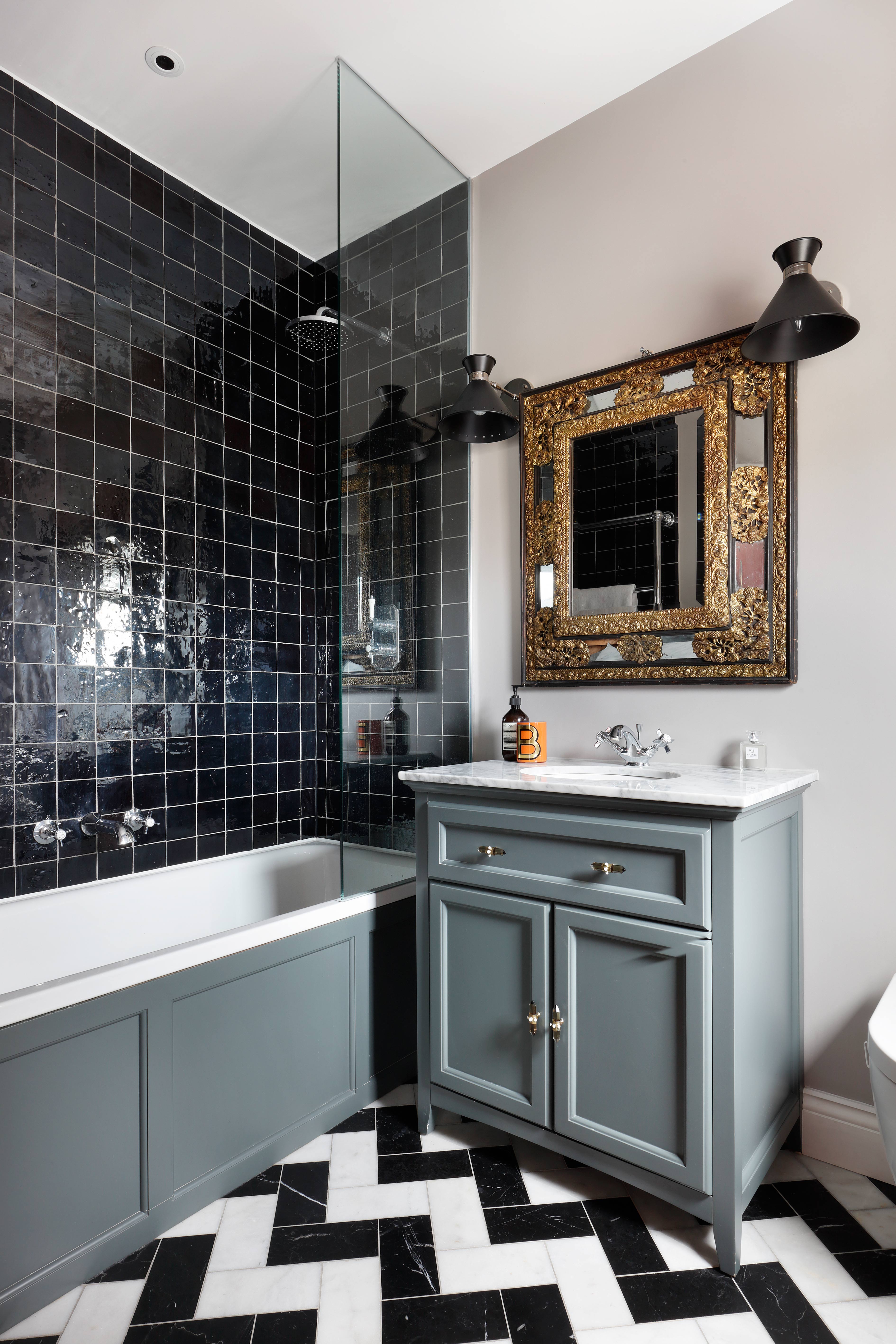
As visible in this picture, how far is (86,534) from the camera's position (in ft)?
7.56

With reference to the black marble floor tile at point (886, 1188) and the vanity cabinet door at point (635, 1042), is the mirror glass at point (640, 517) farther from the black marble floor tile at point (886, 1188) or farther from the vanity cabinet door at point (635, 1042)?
the black marble floor tile at point (886, 1188)

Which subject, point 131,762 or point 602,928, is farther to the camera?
point 131,762

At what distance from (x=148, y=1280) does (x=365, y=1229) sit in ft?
1.36

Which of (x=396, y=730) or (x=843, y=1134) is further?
(x=396, y=730)

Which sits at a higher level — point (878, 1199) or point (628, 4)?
point (628, 4)

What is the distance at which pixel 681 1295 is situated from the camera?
53.0 inches

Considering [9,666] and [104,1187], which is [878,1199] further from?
[9,666]

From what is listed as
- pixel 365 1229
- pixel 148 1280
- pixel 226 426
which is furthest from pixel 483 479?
pixel 148 1280

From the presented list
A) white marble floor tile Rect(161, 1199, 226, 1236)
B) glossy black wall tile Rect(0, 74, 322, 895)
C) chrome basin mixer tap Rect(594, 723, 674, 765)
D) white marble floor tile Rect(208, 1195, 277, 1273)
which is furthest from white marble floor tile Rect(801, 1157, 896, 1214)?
glossy black wall tile Rect(0, 74, 322, 895)

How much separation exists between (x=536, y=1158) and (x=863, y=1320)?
0.70 m

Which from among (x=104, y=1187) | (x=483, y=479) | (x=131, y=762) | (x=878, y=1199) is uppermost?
(x=483, y=479)

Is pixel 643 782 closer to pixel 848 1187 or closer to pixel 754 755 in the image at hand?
pixel 754 755

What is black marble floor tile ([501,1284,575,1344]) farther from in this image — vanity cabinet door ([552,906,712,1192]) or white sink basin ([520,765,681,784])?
white sink basin ([520,765,681,784])

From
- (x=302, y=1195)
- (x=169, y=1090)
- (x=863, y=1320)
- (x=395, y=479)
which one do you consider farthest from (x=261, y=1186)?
(x=395, y=479)
